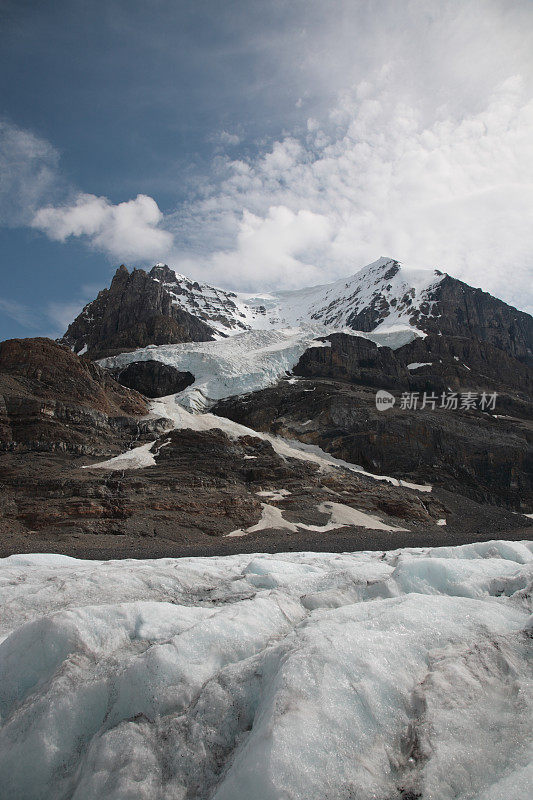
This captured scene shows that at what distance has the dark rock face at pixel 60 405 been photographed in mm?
37750

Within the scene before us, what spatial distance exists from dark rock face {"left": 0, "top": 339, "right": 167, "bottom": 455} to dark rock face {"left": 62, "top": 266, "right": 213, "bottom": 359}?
35.8m

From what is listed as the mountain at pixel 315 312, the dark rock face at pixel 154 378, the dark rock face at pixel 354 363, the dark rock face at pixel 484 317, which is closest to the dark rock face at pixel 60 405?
the dark rock face at pixel 154 378

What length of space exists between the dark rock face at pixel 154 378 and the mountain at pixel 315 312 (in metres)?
11.9

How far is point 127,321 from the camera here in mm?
107500

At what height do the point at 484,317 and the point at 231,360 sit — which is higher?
the point at 484,317

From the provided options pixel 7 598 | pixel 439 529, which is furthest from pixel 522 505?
pixel 7 598

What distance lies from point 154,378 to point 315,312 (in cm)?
12363

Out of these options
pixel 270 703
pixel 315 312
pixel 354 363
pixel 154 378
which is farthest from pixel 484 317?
pixel 270 703

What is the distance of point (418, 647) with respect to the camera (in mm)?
4402

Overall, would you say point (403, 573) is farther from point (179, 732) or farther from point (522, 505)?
point (522, 505)

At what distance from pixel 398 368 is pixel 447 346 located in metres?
20.8

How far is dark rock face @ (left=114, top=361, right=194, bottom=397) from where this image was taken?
76000 millimetres

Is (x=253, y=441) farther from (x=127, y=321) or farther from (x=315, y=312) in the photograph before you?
(x=315, y=312)

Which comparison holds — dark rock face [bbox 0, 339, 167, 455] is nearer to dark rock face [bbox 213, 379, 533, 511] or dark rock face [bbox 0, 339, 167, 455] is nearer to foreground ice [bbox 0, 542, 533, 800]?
dark rock face [bbox 213, 379, 533, 511]
